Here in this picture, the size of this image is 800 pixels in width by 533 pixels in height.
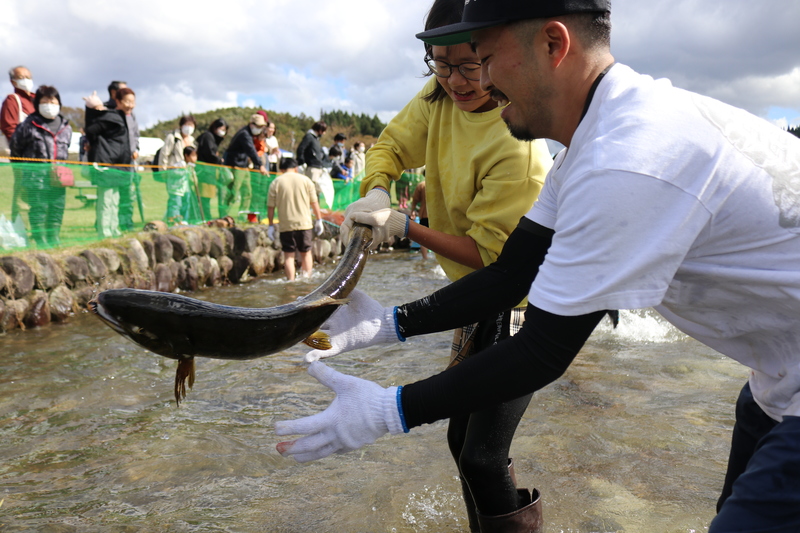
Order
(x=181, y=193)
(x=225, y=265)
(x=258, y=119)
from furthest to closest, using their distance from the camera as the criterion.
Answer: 1. (x=258, y=119)
2. (x=225, y=265)
3. (x=181, y=193)

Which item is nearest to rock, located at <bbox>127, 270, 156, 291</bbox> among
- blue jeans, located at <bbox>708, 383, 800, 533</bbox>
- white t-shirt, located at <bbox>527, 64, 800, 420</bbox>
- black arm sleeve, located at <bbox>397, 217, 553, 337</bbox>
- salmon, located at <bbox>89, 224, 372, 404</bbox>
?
salmon, located at <bbox>89, 224, 372, 404</bbox>

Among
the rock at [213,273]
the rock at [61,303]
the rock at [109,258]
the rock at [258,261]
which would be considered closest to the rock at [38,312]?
the rock at [61,303]

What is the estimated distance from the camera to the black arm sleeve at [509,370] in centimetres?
145

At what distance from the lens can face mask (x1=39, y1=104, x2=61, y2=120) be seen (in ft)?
27.1

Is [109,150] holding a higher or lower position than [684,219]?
higher

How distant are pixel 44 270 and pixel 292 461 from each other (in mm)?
5323

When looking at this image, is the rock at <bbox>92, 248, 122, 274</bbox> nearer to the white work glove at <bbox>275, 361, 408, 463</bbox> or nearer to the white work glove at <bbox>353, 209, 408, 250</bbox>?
the white work glove at <bbox>353, 209, 408, 250</bbox>

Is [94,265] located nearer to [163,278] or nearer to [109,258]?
[109,258]

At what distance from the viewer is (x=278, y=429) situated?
1823 mm

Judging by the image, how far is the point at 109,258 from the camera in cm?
857

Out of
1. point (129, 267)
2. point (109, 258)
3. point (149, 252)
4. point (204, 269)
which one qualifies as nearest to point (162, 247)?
point (149, 252)

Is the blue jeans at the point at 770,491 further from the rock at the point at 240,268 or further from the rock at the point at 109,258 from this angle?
the rock at the point at 240,268

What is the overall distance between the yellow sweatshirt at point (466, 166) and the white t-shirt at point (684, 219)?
1.04 m

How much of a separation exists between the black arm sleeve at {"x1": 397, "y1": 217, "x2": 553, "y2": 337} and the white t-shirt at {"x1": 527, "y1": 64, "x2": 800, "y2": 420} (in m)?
0.72
